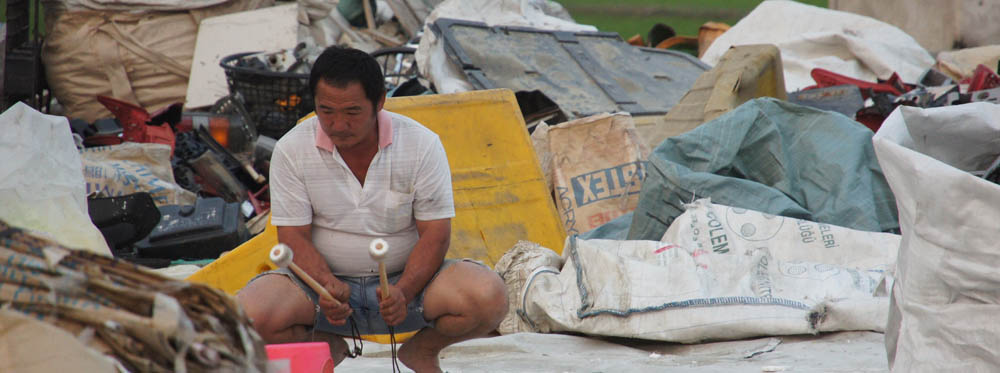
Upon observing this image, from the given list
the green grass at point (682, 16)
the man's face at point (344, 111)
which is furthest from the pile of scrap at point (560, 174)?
the green grass at point (682, 16)

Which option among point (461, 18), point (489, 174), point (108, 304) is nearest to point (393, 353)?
point (489, 174)

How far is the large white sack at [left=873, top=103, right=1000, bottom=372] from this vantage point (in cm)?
167

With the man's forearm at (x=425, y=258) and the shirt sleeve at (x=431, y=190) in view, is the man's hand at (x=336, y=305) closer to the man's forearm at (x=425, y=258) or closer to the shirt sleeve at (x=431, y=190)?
the man's forearm at (x=425, y=258)

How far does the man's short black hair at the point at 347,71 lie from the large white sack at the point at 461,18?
2.56 meters

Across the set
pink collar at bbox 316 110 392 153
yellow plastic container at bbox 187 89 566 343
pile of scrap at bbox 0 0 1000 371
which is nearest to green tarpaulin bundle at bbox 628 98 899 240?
pile of scrap at bbox 0 0 1000 371

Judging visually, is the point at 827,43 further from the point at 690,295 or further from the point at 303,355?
the point at 303,355

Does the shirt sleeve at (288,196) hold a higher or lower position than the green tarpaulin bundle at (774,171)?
higher

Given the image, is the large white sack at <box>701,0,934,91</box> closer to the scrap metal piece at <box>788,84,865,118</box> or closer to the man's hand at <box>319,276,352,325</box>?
the scrap metal piece at <box>788,84,865,118</box>

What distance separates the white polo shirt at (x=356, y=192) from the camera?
7.86ft

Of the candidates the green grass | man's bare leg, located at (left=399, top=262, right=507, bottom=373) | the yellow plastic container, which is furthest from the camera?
the green grass

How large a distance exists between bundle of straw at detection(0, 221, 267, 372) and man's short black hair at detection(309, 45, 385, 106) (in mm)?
1255

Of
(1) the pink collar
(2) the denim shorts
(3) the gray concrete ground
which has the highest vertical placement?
(1) the pink collar

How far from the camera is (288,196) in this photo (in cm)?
239

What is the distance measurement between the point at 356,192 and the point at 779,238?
5.36 ft
